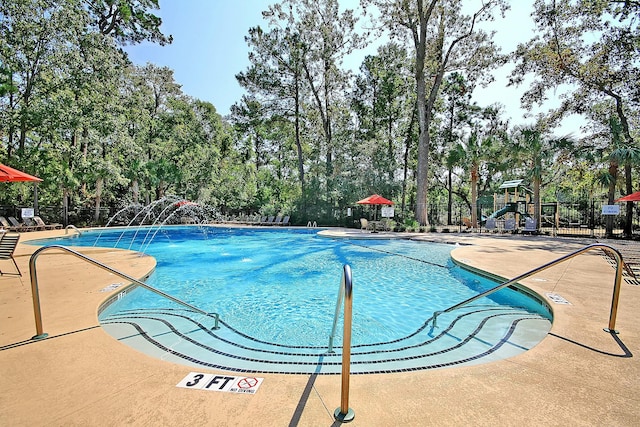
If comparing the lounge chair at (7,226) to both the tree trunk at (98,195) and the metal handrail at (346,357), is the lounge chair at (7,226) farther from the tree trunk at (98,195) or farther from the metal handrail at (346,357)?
the metal handrail at (346,357)

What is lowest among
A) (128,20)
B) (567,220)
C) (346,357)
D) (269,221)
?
(346,357)

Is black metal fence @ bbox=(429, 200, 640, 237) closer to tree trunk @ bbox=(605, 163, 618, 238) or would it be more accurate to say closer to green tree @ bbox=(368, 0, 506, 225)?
tree trunk @ bbox=(605, 163, 618, 238)

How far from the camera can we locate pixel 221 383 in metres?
2.42

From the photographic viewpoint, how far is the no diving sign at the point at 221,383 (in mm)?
2328

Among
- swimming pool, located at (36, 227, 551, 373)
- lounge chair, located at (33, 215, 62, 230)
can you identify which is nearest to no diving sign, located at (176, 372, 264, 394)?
swimming pool, located at (36, 227, 551, 373)

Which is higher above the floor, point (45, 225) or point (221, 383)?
point (45, 225)

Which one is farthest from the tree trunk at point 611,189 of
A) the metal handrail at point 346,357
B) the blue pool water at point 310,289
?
the metal handrail at point 346,357

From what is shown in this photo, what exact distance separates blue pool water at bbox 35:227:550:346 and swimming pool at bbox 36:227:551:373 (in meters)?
0.02

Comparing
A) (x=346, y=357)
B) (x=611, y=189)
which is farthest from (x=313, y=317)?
(x=611, y=189)

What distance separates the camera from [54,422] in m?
1.95

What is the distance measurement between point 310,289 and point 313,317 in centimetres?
161

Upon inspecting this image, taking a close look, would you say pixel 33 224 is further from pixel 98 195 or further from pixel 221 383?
pixel 221 383

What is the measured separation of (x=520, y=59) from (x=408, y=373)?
2231 cm

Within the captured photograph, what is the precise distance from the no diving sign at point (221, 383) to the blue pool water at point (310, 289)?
1759 millimetres
